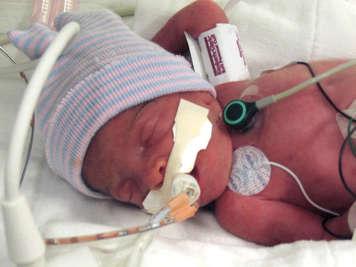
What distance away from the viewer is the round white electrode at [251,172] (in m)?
0.89

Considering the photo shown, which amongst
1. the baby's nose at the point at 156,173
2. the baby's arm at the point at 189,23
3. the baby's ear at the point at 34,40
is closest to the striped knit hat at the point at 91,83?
the baby's ear at the point at 34,40

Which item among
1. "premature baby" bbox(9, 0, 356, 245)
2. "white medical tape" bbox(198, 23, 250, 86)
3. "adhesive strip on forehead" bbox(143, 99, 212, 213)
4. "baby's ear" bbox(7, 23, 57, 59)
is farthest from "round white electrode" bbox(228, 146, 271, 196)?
"baby's ear" bbox(7, 23, 57, 59)

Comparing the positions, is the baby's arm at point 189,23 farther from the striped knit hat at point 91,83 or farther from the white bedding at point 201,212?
the striped knit hat at point 91,83

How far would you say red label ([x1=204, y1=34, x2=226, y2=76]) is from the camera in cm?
110

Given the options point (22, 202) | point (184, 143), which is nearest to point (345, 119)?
point (184, 143)

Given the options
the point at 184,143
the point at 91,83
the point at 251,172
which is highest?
the point at 91,83

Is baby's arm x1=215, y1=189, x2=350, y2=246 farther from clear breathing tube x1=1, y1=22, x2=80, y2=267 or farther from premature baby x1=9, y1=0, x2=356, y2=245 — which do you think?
clear breathing tube x1=1, y1=22, x2=80, y2=267

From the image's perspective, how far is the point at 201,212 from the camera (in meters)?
0.98

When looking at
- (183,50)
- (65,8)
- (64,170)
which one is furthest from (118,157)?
(65,8)

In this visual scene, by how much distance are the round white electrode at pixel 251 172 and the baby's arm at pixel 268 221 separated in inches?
Answer: 0.9

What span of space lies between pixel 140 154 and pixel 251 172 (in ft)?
0.94

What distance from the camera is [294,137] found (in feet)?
2.86

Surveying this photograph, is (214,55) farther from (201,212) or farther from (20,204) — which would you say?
(20,204)

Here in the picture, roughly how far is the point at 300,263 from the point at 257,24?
87cm
